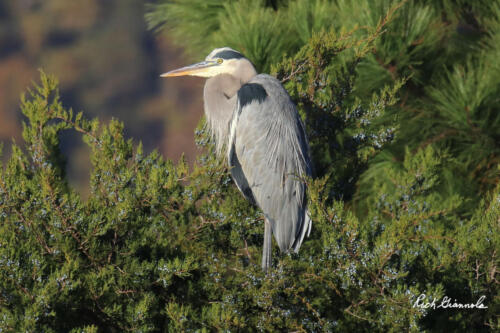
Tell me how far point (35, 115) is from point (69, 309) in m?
0.39

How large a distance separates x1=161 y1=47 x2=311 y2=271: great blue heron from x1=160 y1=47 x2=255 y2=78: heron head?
0.05 metres

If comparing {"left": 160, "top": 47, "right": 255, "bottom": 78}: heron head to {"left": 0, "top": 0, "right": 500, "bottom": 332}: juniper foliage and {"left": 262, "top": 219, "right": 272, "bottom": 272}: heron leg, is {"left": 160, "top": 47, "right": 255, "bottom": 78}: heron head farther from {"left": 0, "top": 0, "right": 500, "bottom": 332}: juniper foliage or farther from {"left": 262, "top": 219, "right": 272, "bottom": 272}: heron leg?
{"left": 262, "top": 219, "right": 272, "bottom": 272}: heron leg

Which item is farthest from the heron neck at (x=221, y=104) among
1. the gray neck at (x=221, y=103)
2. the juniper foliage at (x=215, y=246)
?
the juniper foliage at (x=215, y=246)

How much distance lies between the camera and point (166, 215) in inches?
46.5

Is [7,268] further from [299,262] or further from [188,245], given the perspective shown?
[299,262]

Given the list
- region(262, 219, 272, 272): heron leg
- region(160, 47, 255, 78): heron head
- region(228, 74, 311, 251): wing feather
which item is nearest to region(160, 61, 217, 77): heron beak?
region(160, 47, 255, 78): heron head

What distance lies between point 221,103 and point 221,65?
0.11m

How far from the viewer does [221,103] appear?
137 cm

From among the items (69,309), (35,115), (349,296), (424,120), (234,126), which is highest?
(35,115)

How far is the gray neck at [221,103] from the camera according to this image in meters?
1.35

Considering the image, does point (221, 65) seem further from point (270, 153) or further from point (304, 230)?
point (304, 230)

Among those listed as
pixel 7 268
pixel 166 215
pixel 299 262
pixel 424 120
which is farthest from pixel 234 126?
pixel 424 120

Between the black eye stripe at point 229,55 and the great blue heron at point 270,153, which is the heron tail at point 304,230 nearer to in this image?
the great blue heron at point 270,153

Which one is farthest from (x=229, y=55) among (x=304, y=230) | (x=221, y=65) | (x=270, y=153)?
(x=304, y=230)
